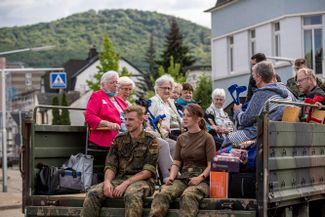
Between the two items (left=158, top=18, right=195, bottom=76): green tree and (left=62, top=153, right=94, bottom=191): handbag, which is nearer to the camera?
(left=62, top=153, right=94, bottom=191): handbag

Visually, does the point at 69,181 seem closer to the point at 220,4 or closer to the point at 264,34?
the point at 264,34

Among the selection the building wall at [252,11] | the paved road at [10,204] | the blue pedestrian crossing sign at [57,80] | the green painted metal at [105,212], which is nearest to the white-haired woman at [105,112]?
the green painted metal at [105,212]

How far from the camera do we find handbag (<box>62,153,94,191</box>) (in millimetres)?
9820

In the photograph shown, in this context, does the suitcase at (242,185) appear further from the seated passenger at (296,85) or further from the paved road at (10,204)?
the paved road at (10,204)

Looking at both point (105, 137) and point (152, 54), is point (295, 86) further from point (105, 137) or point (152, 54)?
point (152, 54)

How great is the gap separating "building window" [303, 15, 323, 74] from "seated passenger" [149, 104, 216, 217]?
2838cm

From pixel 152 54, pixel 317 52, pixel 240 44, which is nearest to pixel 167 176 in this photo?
pixel 317 52

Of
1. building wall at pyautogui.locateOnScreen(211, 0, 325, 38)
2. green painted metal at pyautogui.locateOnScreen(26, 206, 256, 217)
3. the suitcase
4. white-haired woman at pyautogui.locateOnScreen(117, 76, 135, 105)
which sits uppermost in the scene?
building wall at pyautogui.locateOnScreen(211, 0, 325, 38)

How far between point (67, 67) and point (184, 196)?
450 ft

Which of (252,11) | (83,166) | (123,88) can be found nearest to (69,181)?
(83,166)

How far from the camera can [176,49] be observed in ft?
310

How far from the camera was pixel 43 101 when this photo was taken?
128 metres

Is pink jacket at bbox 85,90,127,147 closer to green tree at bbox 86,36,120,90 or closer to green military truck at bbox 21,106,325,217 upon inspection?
green military truck at bbox 21,106,325,217

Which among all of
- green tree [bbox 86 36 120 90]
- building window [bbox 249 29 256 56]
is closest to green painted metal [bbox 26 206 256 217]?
building window [bbox 249 29 256 56]
